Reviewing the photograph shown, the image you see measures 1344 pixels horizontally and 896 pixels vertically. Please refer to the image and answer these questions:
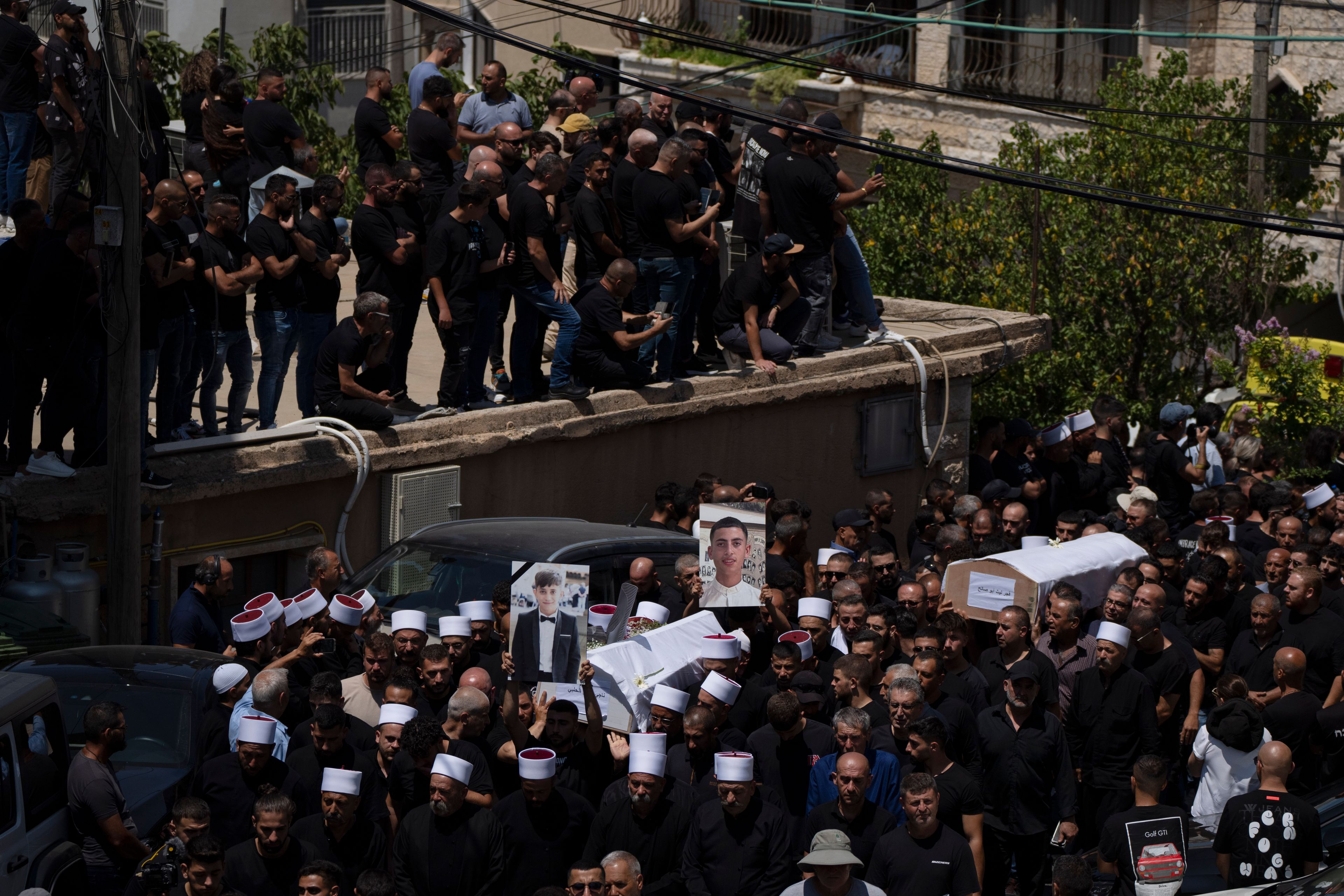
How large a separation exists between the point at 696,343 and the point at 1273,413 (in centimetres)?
604

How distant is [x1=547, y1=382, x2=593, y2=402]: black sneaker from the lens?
1320cm

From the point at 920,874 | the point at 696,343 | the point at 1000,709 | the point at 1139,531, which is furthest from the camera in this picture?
the point at 696,343

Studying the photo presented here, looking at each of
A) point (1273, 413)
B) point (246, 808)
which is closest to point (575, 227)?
point (246, 808)

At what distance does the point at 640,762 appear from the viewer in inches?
304

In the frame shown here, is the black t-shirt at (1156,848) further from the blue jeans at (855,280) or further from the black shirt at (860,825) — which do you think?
the blue jeans at (855,280)

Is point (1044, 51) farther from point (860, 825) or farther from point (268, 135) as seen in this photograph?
point (860, 825)

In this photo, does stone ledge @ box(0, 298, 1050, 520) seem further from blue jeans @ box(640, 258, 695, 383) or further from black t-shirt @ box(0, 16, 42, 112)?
black t-shirt @ box(0, 16, 42, 112)

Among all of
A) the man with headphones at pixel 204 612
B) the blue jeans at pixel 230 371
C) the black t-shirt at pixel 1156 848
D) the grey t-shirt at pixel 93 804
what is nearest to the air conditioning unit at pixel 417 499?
the blue jeans at pixel 230 371

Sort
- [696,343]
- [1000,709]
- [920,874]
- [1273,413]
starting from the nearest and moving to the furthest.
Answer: [920,874] → [1000,709] → [696,343] → [1273,413]

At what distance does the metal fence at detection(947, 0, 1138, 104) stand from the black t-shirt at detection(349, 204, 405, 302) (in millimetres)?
18365

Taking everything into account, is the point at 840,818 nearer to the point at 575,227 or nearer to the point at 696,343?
the point at 575,227

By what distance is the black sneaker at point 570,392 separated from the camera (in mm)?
13195

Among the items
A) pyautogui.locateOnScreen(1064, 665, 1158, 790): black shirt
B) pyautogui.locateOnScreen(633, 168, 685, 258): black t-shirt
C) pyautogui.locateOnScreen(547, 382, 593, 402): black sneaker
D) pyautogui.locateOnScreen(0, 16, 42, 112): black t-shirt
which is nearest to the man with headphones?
pyautogui.locateOnScreen(547, 382, 593, 402): black sneaker

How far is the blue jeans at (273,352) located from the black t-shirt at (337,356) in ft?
0.83
